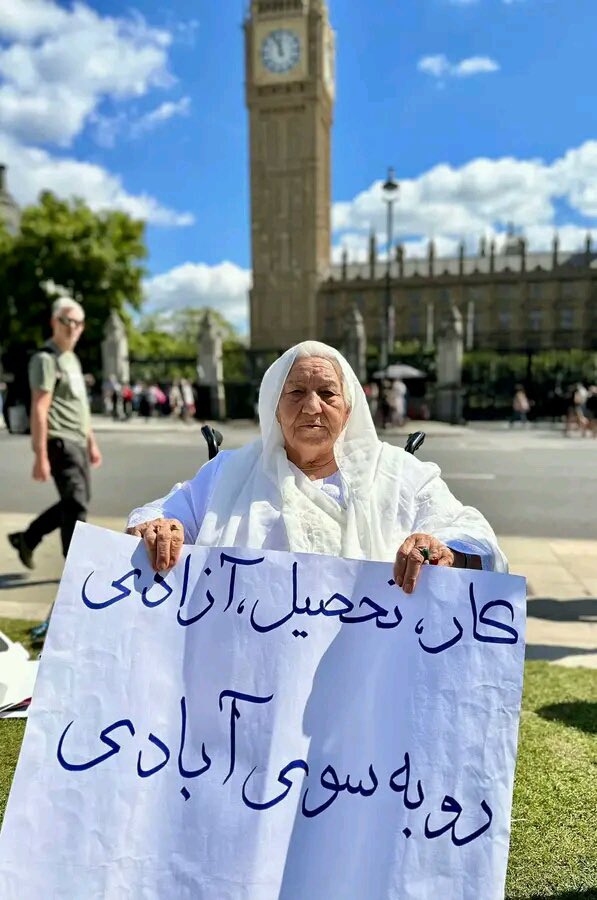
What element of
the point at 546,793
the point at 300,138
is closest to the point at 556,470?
the point at 546,793

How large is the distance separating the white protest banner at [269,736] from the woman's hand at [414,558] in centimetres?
3

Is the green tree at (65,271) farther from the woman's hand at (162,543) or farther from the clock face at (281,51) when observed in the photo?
the clock face at (281,51)

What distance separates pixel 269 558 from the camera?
1918mm

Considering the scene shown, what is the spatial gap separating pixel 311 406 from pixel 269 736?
909 millimetres

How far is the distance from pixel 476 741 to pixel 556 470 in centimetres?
1221

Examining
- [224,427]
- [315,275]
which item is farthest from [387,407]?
[315,275]

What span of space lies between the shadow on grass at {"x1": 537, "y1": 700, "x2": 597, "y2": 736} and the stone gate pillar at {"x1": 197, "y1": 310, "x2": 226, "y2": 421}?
1040 inches

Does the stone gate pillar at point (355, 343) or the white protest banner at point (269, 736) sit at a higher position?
the stone gate pillar at point (355, 343)

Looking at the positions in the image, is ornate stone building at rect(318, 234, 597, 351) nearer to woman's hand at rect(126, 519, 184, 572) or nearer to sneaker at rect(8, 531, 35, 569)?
sneaker at rect(8, 531, 35, 569)

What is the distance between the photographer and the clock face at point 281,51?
81812mm

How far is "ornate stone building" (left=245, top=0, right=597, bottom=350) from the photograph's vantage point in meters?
82.4

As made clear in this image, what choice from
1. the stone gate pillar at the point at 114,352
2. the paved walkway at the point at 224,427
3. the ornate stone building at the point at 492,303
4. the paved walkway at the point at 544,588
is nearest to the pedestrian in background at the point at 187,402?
the paved walkway at the point at 224,427

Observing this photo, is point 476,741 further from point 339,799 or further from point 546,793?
point 546,793

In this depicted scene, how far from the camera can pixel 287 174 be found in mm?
86438
